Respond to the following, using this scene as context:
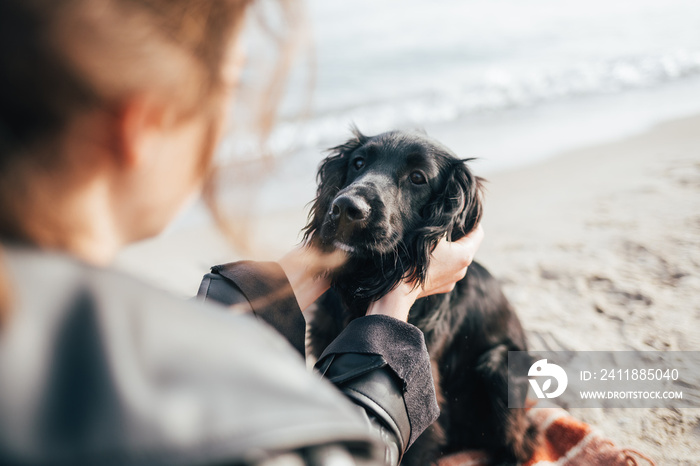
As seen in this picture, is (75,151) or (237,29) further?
(237,29)

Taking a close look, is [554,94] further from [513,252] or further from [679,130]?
[513,252]

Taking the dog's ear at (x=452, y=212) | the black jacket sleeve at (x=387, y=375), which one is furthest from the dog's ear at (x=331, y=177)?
the black jacket sleeve at (x=387, y=375)

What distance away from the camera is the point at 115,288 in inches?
28.2

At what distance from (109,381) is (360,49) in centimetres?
1357

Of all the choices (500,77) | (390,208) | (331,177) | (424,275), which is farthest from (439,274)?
(500,77)

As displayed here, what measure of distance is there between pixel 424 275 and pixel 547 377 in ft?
3.99

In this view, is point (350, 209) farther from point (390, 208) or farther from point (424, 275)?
point (424, 275)

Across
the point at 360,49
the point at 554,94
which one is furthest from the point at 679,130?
the point at 360,49

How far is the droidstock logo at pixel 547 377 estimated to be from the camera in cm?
264

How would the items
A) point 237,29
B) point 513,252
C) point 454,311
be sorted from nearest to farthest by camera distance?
point 237,29
point 454,311
point 513,252

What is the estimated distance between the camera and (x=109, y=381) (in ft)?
2.13

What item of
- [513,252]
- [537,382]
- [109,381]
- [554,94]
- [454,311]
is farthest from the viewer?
[554,94]

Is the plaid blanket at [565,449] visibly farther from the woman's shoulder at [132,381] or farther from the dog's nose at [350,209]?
the woman's shoulder at [132,381]

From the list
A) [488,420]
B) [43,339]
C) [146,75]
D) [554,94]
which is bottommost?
[488,420]
